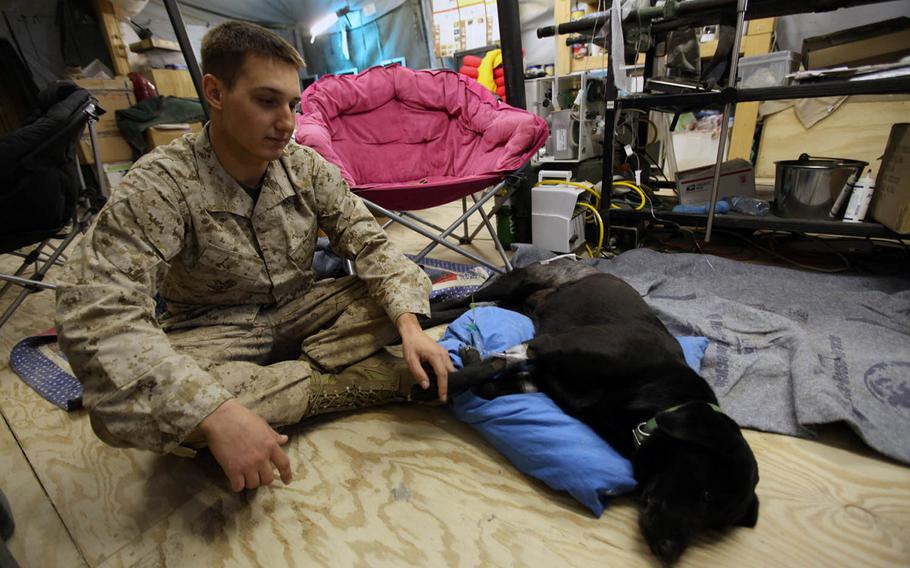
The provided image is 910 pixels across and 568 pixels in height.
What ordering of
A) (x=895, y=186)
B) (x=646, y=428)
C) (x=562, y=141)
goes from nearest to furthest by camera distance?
(x=646, y=428) < (x=895, y=186) < (x=562, y=141)

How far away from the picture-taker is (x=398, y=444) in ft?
3.51

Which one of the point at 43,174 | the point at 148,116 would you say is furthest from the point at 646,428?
the point at 148,116

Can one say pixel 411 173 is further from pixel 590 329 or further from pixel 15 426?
pixel 15 426

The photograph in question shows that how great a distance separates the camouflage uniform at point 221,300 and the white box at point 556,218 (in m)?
1.21

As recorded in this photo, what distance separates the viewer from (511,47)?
216cm

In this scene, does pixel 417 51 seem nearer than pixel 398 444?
No

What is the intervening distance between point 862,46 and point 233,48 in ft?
7.83

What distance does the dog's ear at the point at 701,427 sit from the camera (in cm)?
75

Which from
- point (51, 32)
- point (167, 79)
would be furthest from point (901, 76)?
point (51, 32)

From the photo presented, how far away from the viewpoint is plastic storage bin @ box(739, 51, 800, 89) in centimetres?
211

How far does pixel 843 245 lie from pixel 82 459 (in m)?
3.11

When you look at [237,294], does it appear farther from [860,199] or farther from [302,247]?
[860,199]

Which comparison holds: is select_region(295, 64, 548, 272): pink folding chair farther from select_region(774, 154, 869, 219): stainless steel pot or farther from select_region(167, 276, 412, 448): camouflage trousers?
select_region(774, 154, 869, 219): stainless steel pot

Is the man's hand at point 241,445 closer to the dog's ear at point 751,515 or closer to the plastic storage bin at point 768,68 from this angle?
the dog's ear at point 751,515
